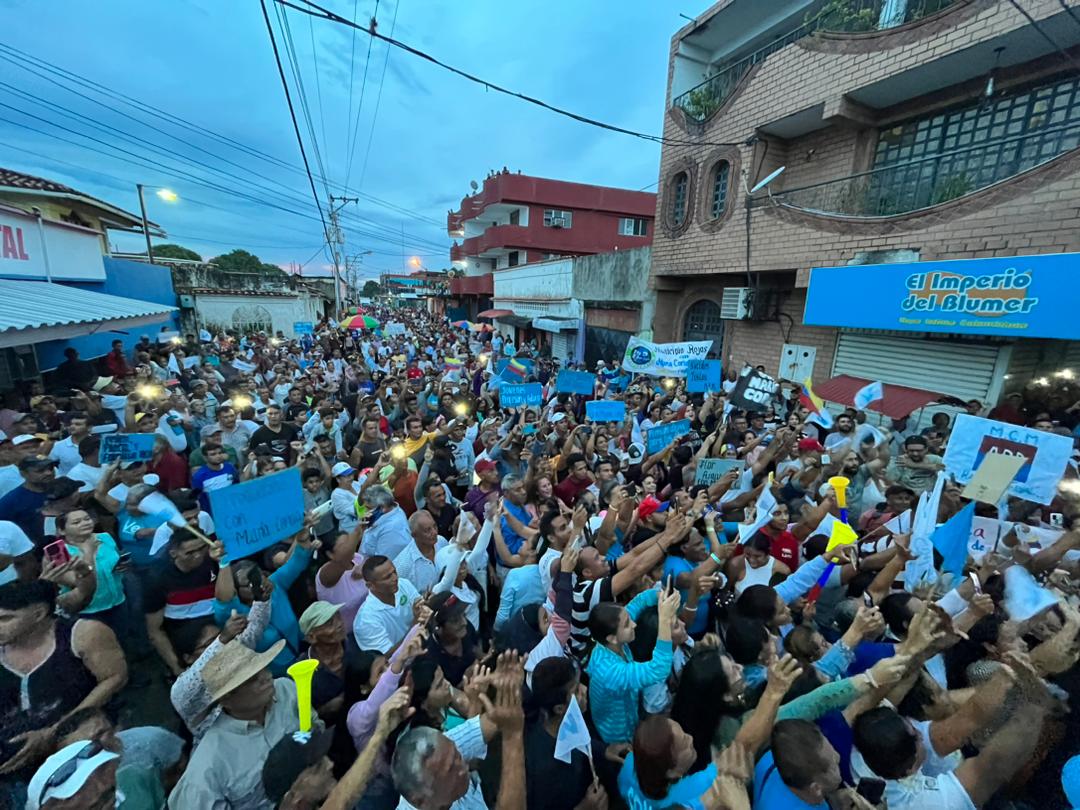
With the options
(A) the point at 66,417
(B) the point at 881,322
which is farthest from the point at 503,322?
(A) the point at 66,417

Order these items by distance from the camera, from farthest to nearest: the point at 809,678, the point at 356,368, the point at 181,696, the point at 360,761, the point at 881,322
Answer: the point at 356,368 < the point at 881,322 < the point at 809,678 < the point at 181,696 < the point at 360,761

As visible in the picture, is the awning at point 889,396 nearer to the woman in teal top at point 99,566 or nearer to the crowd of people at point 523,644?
the crowd of people at point 523,644

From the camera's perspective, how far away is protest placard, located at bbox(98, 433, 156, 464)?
4246mm

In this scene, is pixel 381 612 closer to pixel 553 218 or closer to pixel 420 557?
pixel 420 557

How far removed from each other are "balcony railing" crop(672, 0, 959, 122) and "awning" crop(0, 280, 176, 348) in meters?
14.6

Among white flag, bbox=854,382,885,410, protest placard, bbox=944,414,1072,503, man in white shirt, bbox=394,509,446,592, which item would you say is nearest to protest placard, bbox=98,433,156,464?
man in white shirt, bbox=394,509,446,592

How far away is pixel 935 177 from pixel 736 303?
4.45m

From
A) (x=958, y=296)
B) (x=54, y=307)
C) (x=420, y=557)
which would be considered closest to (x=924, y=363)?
(x=958, y=296)

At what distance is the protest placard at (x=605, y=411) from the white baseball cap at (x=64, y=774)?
6.00 metres

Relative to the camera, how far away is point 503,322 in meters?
27.3

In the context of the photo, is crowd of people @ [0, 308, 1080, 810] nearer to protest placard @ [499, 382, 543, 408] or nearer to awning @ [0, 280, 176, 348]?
awning @ [0, 280, 176, 348]

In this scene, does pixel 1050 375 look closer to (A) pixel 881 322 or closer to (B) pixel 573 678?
(A) pixel 881 322

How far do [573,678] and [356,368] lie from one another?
11135 mm

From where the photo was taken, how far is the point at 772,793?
6.14 ft
